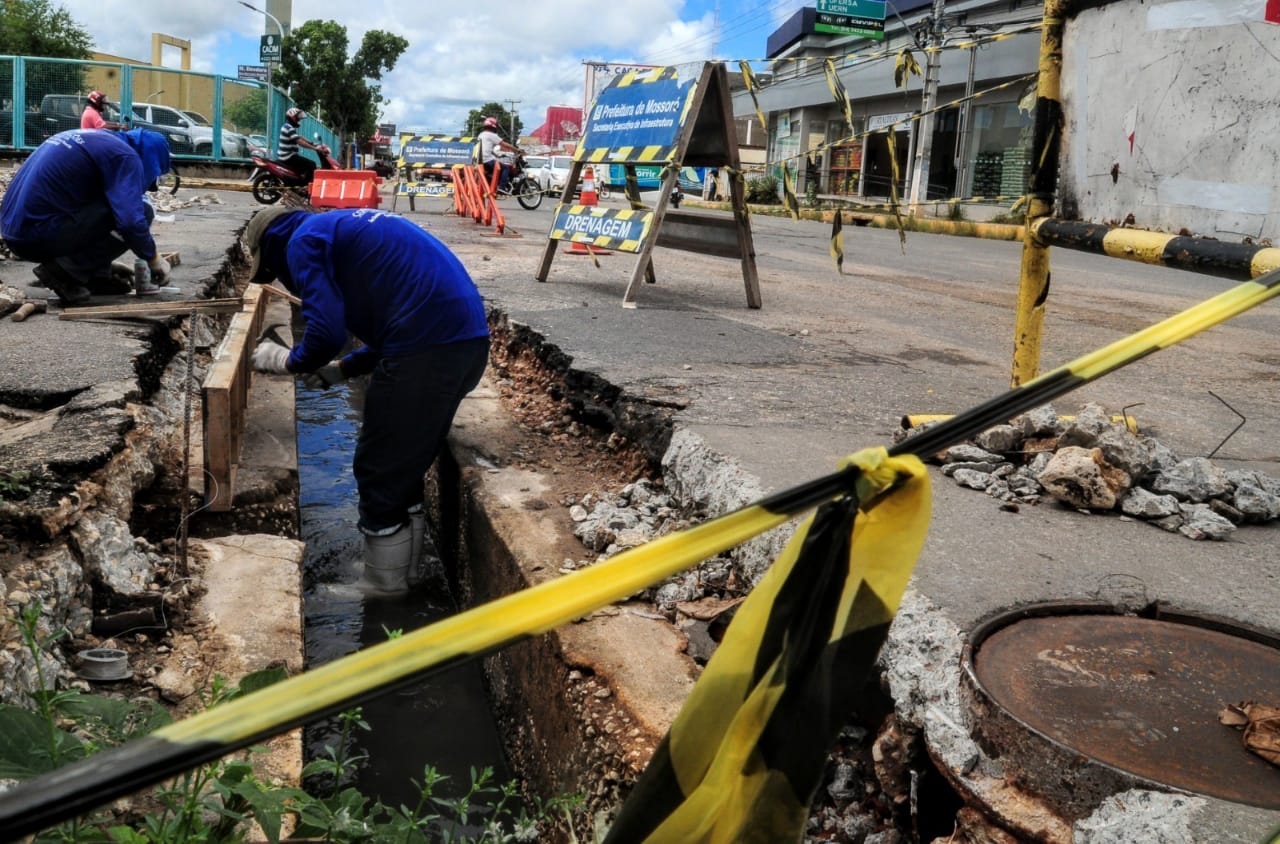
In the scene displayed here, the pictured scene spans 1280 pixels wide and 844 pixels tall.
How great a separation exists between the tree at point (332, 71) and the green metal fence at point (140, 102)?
68.7 feet

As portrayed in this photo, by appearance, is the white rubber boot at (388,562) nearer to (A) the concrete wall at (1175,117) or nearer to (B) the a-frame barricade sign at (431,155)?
(A) the concrete wall at (1175,117)

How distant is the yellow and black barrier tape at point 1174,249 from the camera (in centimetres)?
257

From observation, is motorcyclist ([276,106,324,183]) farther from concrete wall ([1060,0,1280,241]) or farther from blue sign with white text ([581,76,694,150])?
concrete wall ([1060,0,1280,241])

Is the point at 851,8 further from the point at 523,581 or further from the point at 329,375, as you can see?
the point at 523,581

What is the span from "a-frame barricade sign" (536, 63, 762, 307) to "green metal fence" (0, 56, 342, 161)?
16.9 metres

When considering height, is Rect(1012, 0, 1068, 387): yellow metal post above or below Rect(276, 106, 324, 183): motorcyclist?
below

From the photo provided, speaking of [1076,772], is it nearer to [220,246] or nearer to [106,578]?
[106,578]

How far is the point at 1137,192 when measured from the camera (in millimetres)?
3188

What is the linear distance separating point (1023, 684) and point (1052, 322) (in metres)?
5.94

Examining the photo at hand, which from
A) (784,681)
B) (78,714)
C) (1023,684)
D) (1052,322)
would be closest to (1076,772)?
(1023,684)

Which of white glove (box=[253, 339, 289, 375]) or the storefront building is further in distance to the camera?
the storefront building

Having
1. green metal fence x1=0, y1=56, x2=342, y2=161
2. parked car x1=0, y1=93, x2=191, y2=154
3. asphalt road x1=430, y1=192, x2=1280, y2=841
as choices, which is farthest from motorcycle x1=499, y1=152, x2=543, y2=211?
asphalt road x1=430, y1=192, x2=1280, y2=841

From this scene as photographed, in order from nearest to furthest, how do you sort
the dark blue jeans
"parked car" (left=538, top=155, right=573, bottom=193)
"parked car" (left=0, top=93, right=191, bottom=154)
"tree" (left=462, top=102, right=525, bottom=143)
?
the dark blue jeans < "parked car" (left=0, top=93, right=191, bottom=154) < "parked car" (left=538, top=155, right=573, bottom=193) < "tree" (left=462, top=102, right=525, bottom=143)

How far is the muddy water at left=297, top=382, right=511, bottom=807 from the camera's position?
Answer: 130 inches
